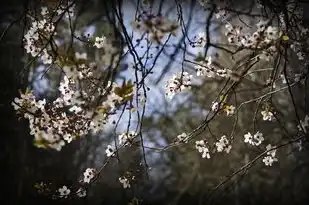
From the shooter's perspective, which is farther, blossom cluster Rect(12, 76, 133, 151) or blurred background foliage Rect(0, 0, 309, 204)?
blurred background foliage Rect(0, 0, 309, 204)

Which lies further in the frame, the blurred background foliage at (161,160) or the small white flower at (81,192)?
the blurred background foliage at (161,160)

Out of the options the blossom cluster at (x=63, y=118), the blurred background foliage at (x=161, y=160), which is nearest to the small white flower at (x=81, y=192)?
the blossom cluster at (x=63, y=118)

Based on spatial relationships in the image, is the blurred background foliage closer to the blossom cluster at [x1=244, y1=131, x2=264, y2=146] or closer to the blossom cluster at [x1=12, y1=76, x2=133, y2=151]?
the blossom cluster at [x1=244, y1=131, x2=264, y2=146]

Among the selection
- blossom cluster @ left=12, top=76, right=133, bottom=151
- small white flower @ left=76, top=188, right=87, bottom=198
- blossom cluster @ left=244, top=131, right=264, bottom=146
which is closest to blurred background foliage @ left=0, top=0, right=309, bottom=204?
blossom cluster @ left=244, top=131, right=264, bottom=146

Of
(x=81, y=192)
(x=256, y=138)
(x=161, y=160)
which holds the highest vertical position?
(x=161, y=160)

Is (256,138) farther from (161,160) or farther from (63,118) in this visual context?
(161,160)

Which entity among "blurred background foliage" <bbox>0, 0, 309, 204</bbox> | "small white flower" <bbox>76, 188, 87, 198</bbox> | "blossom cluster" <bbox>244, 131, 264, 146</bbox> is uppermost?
"blurred background foliage" <bbox>0, 0, 309, 204</bbox>

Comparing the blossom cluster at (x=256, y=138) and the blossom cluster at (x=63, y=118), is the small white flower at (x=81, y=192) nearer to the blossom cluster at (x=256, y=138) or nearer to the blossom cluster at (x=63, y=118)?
the blossom cluster at (x=63, y=118)

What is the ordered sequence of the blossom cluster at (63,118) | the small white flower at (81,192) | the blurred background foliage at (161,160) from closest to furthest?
the blossom cluster at (63,118) < the small white flower at (81,192) < the blurred background foliage at (161,160)

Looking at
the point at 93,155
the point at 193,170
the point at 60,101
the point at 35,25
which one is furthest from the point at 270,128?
the point at 35,25

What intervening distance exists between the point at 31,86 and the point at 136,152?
2.16 feet

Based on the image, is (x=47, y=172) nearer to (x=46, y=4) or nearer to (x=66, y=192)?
(x=66, y=192)

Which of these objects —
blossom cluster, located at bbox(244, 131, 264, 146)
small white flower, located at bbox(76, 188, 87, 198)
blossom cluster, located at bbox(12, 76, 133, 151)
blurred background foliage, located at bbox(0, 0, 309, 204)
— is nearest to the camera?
blossom cluster, located at bbox(12, 76, 133, 151)

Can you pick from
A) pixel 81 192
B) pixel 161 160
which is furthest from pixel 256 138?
pixel 161 160
